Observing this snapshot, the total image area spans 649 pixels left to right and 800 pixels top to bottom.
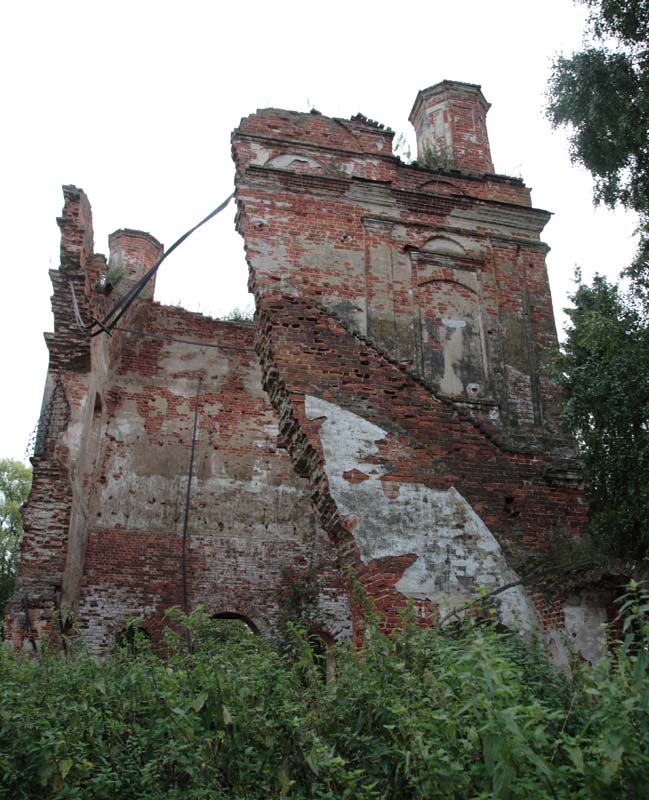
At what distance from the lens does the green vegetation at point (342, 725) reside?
3.96 meters

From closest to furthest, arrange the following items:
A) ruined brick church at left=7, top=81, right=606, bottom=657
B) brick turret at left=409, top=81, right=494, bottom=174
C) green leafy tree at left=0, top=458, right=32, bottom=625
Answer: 1. ruined brick church at left=7, top=81, right=606, bottom=657
2. brick turret at left=409, top=81, right=494, bottom=174
3. green leafy tree at left=0, top=458, right=32, bottom=625

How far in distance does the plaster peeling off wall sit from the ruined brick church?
2cm

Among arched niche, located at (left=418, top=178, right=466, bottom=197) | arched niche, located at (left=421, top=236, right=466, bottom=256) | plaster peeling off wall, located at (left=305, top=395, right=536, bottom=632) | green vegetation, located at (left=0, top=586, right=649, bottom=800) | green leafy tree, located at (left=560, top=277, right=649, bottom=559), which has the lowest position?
green vegetation, located at (left=0, top=586, right=649, bottom=800)

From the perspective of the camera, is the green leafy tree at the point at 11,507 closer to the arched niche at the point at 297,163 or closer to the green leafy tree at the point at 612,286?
the arched niche at the point at 297,163

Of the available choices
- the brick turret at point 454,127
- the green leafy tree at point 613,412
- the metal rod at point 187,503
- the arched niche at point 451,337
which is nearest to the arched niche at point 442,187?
the brick turret at point 454,127

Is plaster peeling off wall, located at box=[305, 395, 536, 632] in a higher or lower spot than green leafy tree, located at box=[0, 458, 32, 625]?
lower

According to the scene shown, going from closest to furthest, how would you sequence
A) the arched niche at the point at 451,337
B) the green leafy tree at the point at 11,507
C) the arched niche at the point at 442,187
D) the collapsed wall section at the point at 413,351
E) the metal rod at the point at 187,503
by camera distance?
1. the collapsed wall section at the point at 413,351
2. the arched niche at the point at 451,337
3. the arched niche at the point at 442,187
4. the metal rod at the point at 187,503
5. the green leafy tree at the point at 11,507

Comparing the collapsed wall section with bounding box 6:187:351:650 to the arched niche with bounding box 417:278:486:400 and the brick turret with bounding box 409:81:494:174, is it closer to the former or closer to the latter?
the arched niche with bounding box 417:278:486:400

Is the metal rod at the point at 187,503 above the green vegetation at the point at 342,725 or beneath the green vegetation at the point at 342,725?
above

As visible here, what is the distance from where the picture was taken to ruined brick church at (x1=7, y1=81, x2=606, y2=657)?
8.84 metres

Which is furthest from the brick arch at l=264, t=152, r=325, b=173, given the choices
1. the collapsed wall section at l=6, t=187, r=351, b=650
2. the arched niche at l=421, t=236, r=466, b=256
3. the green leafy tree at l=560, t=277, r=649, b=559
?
the green leafy tree at l=560, t=277, r=649, b=559

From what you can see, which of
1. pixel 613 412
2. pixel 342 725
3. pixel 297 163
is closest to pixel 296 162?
pixel 297 163

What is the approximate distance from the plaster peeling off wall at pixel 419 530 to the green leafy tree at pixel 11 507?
43.5ft

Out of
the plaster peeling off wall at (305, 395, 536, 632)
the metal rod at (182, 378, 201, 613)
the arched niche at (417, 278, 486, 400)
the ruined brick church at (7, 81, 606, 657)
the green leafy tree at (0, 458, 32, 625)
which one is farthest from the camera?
the green leafy tree at (0, 458, 32, 625)
